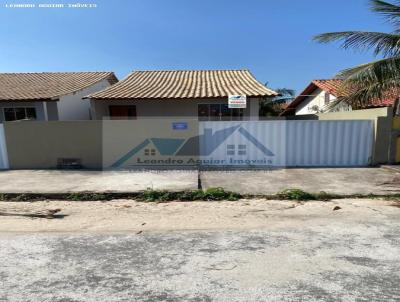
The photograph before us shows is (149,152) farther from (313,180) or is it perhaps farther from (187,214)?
(313,180)

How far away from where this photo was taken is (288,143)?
9586 millimetres

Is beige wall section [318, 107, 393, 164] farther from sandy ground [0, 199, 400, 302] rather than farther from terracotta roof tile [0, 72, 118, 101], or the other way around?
terracotta roof tile [0, 72, 118, 101]

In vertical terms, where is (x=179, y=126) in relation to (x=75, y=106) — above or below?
below

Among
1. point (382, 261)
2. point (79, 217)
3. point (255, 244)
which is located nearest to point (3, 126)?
point (79, 217)

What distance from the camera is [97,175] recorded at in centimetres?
882

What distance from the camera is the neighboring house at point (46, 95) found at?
14.1m

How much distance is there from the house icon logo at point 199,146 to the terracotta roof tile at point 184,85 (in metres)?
3.39

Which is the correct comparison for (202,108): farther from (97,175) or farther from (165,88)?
(97,175)

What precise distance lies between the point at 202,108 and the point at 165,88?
2.18 metres

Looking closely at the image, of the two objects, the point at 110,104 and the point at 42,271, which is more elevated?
the point at 110,104

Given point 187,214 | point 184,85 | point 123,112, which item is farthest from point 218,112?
point 187,214

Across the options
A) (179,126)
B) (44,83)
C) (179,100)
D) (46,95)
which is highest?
(44,83)

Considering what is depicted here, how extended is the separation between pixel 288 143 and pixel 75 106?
11.1 m

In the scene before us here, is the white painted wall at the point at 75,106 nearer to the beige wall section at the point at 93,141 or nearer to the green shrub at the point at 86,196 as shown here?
the beige wall section at the point at 93,141
